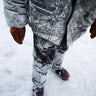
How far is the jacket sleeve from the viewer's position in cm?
113

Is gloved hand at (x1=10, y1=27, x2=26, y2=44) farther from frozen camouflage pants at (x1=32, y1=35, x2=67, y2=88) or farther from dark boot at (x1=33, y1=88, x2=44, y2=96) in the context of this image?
dark boot at (x1=33, y1=88, x2=44, y2=96)

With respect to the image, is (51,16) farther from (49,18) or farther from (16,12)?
(16,12)

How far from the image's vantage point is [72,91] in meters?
1.93

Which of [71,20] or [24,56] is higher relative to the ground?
[71,20]

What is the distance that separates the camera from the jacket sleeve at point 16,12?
1.13m

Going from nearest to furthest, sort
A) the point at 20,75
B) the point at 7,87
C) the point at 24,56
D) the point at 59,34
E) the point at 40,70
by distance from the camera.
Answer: the point at 59,34
the point at 40,70
the point at 7,87
the point at 20,75
the point at 24,56

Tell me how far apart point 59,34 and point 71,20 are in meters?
0.11

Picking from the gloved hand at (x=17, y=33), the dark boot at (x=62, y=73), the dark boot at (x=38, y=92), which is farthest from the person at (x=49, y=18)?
the dark boot at (x=62, y=73)

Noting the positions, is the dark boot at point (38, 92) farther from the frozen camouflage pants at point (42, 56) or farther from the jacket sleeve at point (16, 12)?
the jacket sleeve at point (16, 12)

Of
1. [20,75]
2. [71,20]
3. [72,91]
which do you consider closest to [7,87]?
[20,75]

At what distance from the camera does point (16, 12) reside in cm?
117

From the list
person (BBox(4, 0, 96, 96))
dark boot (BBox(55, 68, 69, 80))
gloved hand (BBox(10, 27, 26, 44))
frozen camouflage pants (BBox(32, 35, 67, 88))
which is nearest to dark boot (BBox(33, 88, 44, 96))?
frozen camouflage pants (BBox(32, 35, 67, 88))

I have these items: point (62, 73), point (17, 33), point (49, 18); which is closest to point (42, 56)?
point (17, 33)

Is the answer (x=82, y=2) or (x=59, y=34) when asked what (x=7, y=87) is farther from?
(x=82, y=2)
